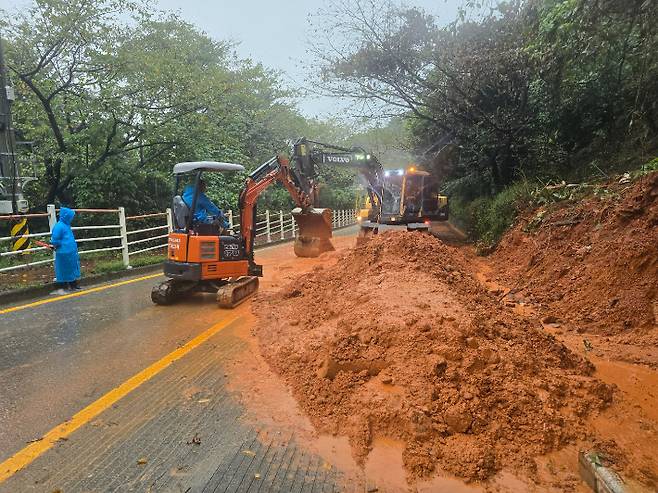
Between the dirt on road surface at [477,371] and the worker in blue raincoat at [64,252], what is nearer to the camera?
the dirt on road surface at [477,371]

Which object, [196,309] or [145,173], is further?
[145,173]

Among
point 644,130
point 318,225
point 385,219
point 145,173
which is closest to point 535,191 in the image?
point 644,130

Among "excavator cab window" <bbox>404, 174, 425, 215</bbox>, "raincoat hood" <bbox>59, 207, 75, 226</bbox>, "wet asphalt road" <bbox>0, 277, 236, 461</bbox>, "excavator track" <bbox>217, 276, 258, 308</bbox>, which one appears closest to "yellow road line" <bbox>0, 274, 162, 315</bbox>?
"wet asphalt road" <bbox>0, 277, 236, 461</bbox>

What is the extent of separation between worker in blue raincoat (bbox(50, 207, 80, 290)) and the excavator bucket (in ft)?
17.6

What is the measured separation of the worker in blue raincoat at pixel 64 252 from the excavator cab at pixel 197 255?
2146 millimetres

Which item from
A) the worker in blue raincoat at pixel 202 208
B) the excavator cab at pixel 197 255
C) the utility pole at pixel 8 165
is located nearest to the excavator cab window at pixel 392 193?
the excavator cab at pixel 197 255

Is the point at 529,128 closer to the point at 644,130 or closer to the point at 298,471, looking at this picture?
the point at 644,130

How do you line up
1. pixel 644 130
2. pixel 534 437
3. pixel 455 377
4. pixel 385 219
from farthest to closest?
pixel 385 219 → pixel 644 130 → pixel 455 377 → pixel 534 437

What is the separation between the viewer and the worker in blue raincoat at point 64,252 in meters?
7.96

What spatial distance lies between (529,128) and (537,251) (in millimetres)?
7071

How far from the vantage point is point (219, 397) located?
376 cm

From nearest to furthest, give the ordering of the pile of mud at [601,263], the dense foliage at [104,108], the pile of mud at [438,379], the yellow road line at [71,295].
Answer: the pile of mud at [438,379]
the pile of mud at [601,263]
the yellow road line at [71,295]
the dense foliage at [104,108]

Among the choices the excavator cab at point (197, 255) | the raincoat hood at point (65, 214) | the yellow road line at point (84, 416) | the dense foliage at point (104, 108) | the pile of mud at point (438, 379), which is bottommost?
the yellow road line at point (84, 416)

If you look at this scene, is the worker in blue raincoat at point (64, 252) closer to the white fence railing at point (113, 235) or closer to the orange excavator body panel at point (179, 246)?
the white fence railing at point (113, 235)
